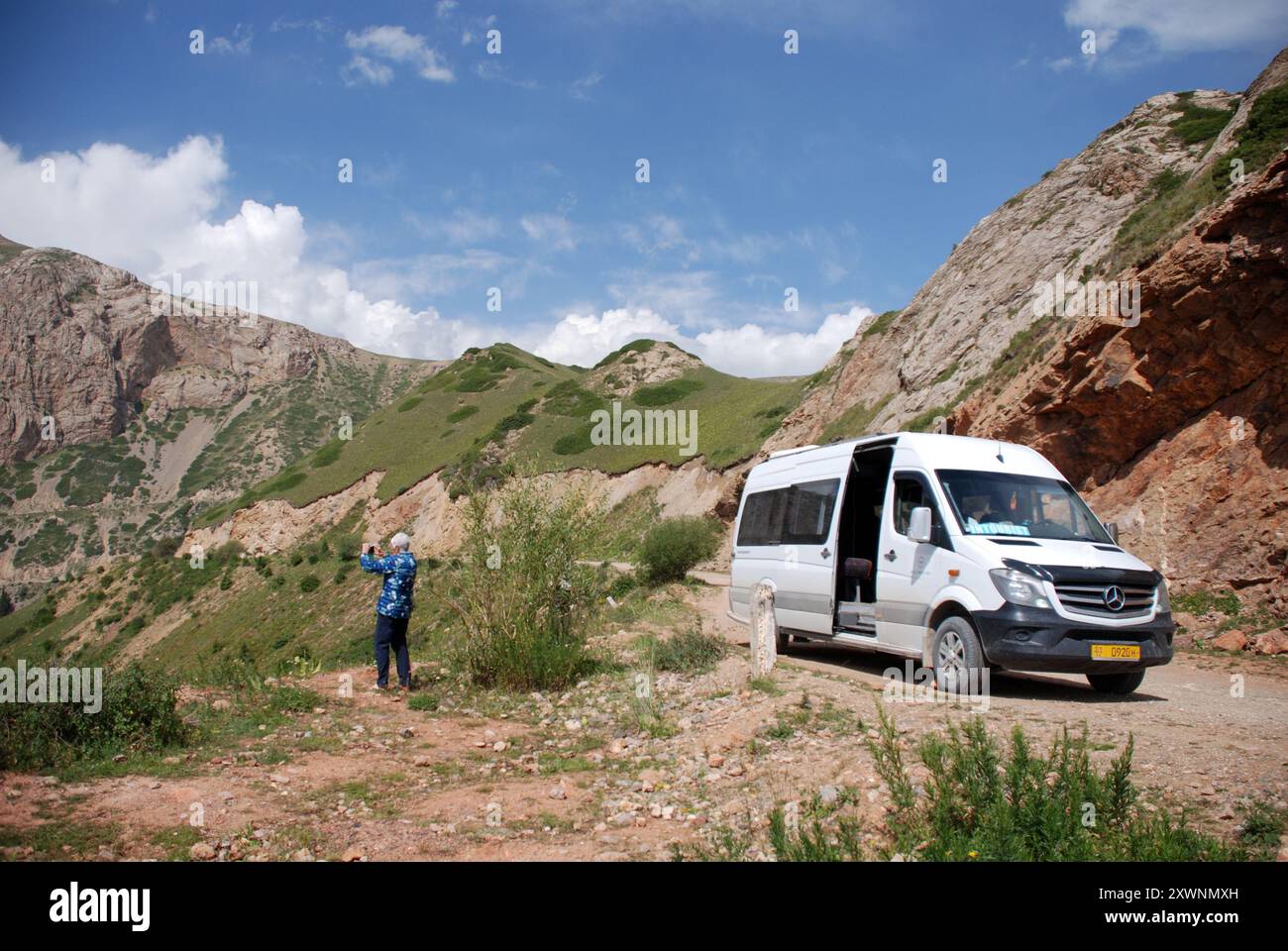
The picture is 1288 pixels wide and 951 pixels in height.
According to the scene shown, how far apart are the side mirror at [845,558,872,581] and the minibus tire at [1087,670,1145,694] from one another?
2.65 metres

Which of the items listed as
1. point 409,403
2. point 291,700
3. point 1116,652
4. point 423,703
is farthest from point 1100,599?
point 409,403

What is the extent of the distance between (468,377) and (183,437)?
58.3 metres

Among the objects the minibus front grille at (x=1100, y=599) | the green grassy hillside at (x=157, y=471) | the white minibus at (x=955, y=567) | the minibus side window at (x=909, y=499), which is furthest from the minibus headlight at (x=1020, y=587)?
the green grassy hillside at (x=157, y=471)

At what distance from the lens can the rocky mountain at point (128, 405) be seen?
9781cm

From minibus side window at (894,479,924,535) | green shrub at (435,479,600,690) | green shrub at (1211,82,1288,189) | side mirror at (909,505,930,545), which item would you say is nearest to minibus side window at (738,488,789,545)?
minibus side window at (894,479,924,535)

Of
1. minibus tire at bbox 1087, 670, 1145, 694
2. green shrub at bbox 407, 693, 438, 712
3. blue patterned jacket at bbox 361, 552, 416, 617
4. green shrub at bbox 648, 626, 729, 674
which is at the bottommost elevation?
green shrub at bbox 407, 693, 438, 712

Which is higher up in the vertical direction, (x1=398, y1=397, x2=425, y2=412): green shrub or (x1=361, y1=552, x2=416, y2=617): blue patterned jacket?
(x1=398, y1=397, x2=425, y2=412): green shrub

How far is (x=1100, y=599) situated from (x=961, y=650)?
1.38m

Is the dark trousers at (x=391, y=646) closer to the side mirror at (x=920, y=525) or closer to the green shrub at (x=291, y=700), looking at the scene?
the green shrub at (x=291, y=700)

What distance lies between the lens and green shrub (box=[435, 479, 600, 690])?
34.1 feet

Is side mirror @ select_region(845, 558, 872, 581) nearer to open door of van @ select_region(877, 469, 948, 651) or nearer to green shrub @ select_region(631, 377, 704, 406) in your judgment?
open door of van @ select_region(877, 469, 948, 651)

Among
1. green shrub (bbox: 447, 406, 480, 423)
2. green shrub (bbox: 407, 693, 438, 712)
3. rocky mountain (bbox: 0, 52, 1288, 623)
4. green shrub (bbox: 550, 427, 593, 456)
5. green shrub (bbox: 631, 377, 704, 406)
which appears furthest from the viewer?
green shrub (bbox: 447, 406, 480, 423)

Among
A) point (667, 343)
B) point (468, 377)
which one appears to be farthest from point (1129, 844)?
point (468, 377)

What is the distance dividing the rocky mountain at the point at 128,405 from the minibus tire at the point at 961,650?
10224 cm
